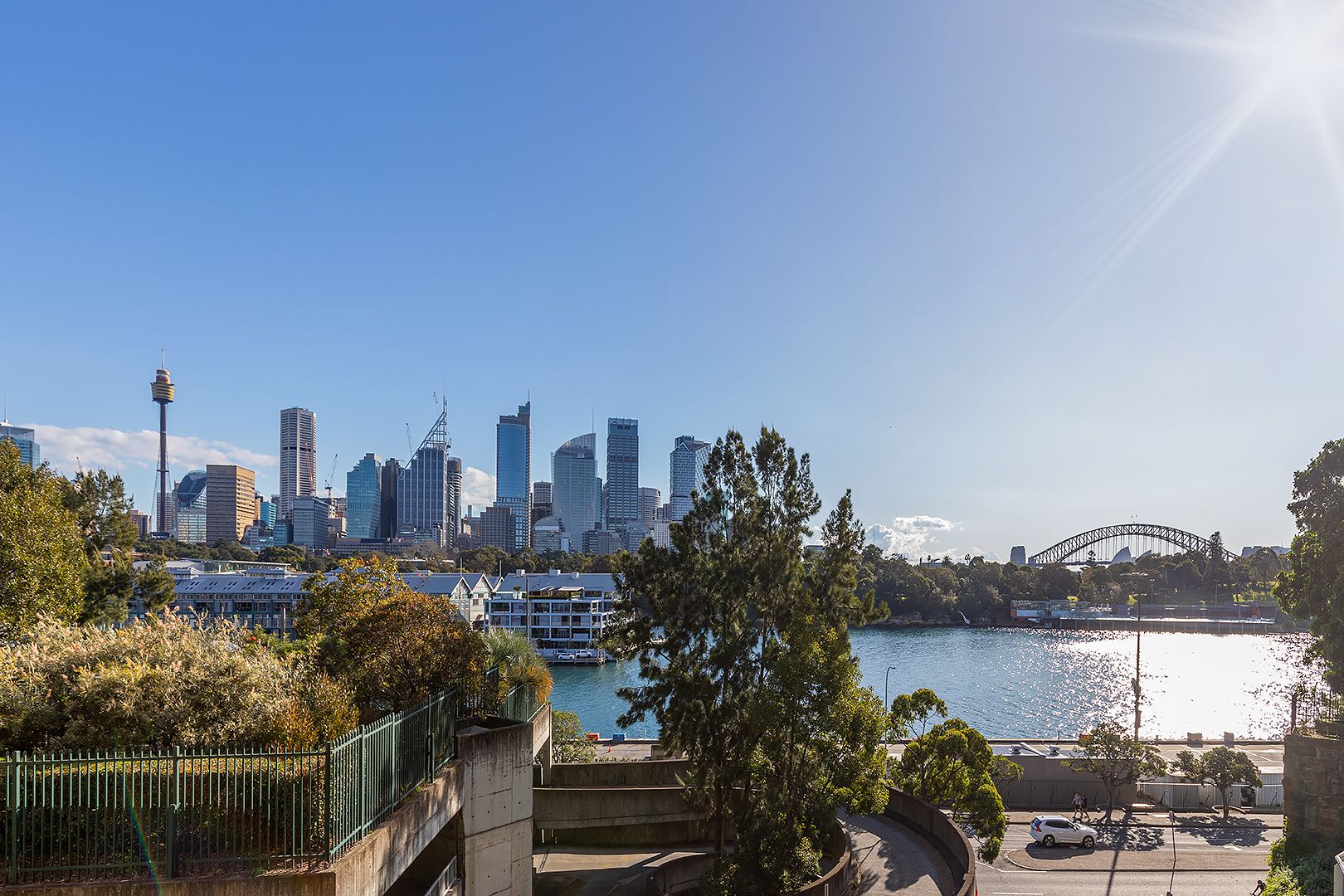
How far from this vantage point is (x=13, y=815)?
28.9 feet

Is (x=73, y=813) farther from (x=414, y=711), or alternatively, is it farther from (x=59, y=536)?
(x=59, y=536)

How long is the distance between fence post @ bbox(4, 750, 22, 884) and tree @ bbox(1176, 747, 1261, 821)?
156 feet

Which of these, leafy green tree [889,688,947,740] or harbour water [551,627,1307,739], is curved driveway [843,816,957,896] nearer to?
leafy green tree [889,688,947,740]

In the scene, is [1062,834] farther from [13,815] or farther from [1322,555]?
[13,815]

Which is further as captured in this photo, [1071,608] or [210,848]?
[1071,608]

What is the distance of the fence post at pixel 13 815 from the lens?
8.78 meters

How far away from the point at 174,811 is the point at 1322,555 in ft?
101

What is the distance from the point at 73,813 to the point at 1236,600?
22400cm

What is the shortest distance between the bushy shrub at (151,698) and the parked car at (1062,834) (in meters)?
30.8

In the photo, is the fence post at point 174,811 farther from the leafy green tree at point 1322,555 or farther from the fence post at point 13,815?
the leafy green tree at point 1322,555

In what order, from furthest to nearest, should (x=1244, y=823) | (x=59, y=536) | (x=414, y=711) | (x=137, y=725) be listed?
(x=1244, y=823) < (x=59, y=536) < (x=414, y=711) < (x=137, y=725)

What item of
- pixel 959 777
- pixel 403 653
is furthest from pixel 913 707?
pixel 403 653

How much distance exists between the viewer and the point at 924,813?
24141mm

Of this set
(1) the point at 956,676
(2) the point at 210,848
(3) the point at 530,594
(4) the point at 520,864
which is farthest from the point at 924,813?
(3) the point at 530,594
